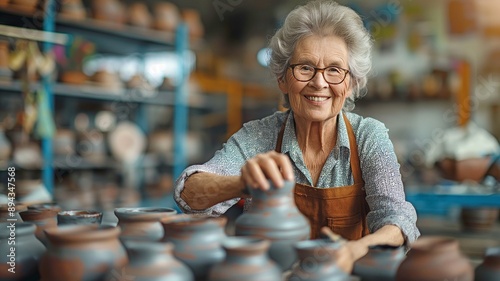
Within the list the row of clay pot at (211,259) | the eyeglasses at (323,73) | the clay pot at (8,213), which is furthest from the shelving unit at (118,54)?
the row of clay pot at (211,259)

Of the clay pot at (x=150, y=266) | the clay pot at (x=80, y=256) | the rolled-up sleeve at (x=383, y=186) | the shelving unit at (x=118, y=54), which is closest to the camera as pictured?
the clay pot at (x=150, y=266)

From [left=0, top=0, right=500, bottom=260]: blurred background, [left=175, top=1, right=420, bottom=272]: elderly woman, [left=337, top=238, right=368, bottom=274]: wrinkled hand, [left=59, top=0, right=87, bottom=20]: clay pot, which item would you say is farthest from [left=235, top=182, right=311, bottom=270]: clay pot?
[left=59, top=0, right=87, bottom=20]: clay pot

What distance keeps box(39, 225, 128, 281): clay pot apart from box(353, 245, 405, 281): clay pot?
22.8 inches

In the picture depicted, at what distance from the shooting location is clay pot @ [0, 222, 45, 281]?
137cm

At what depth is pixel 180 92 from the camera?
5613 millimetres

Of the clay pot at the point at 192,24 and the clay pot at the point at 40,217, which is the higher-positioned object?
the clay pot at the point at 192,24

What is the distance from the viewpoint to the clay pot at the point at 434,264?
46.0 inches

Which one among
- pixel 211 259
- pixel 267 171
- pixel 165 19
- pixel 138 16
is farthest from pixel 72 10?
pixel 211 259

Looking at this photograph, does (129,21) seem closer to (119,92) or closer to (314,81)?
(119,92)

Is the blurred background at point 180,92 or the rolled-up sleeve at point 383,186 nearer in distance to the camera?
the rolled-up sleeve at point 383,186

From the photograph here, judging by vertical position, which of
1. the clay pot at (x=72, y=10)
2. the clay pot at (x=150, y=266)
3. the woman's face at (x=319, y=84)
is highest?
the clay pot at (x=72, y=10)

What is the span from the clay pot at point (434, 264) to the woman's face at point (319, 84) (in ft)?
2.60

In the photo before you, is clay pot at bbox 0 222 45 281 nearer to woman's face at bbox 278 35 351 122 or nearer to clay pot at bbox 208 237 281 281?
clay pot at bbox 208 237 281 281

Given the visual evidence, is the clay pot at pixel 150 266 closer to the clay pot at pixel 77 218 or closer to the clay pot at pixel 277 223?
the clay pot at pixel 277 223
